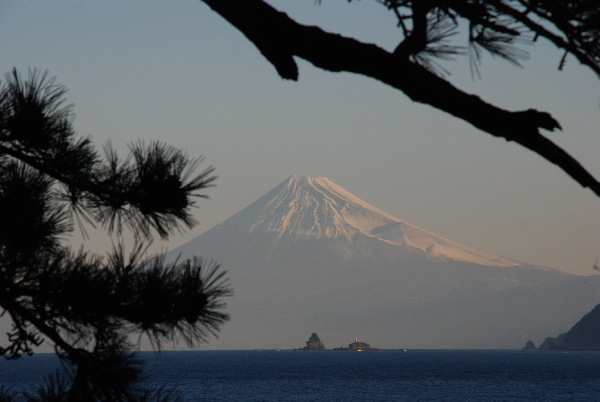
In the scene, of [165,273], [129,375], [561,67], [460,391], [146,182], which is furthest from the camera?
[460,391]

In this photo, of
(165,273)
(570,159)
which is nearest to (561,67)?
(570,159)

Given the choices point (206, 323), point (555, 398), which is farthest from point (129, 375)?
point (555, 398)

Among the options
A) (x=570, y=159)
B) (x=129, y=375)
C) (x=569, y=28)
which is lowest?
(x=129, y=375)

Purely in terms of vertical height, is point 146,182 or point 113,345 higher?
point 146,182

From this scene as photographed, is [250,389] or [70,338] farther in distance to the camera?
[250,389]

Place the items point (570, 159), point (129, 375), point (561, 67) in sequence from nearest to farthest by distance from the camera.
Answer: point (570, 159)
point (561, 67)
point (129, 375)

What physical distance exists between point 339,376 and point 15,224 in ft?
306

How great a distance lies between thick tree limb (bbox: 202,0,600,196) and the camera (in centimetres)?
242

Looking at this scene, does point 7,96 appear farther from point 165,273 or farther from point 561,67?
point 561,67

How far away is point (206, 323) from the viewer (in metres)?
3.30

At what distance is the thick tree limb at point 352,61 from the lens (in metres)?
2.42

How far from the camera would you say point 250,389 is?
238 ft

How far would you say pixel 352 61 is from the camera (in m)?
2.53

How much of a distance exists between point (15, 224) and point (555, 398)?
230 feet
